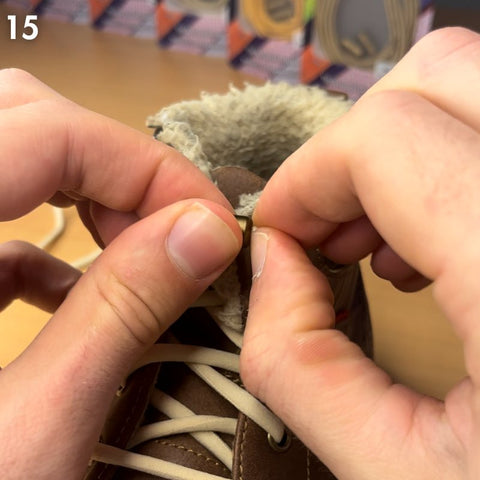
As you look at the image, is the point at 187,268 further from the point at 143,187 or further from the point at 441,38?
the point at 441,38

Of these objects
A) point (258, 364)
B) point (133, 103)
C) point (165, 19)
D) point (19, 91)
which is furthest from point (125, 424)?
point (165, 19)

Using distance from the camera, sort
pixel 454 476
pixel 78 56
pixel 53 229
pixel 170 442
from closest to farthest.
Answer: pixel 454 476
pixel 170 442
pixel 53 229
pixel 78 56

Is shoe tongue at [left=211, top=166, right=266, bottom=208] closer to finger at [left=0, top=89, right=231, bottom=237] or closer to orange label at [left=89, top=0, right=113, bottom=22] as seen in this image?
finger at [left=0, top=89, right=231, bottom=237]

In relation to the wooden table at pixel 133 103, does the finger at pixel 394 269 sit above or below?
above

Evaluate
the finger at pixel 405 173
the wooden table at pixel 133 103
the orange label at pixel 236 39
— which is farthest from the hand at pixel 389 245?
the orange label at pixel 236 39

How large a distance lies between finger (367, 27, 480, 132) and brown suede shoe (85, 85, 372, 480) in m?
0.11

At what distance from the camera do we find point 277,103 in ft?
1.52

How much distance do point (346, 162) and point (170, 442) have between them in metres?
0.20

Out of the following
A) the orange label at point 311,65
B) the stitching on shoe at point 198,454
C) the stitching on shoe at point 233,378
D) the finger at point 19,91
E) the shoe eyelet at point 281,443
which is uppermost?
the finger at point 19,91

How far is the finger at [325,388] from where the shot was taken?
0.25m

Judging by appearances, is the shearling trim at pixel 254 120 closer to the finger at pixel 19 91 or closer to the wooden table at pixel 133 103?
the finger at pixel 19 91

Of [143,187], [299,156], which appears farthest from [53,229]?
[299,156]

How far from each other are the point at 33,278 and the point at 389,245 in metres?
0.29

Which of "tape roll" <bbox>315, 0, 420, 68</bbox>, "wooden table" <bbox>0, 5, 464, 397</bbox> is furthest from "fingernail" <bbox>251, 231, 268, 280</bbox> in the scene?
"tape roll" <bbox>315, 0, 420, 68</bbox>
